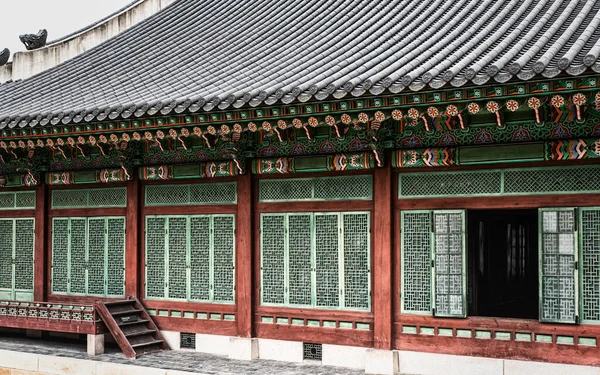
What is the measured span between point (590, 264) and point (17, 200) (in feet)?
34.4

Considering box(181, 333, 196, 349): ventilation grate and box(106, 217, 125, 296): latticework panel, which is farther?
box(106, 217, 125, 296): latticework panel

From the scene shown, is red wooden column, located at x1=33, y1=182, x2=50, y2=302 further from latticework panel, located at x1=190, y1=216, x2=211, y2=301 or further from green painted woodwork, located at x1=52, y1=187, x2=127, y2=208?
latticework panel, located at x1=190, y1=216, x2=211, y2=301

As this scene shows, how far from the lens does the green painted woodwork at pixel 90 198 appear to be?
12.9m

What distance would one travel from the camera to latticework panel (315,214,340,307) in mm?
10781

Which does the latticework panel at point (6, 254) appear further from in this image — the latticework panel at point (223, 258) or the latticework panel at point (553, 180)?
the latticework panel at point (553, 180)

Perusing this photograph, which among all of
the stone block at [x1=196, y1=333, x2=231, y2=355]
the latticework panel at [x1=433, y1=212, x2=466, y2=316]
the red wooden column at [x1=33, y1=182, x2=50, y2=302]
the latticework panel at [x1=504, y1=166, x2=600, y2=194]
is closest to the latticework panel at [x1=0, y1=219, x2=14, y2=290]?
the red wooden column at [x1=33, y1=182, x2=50, y2=302]

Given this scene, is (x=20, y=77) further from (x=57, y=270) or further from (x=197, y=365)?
(x=197, y=365)

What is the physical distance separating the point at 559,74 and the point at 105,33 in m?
11.9

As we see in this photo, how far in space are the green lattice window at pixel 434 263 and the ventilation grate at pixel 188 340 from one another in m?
3.80

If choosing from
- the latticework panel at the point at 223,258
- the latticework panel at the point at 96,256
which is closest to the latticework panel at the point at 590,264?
the latticework panel at the point at 223,258

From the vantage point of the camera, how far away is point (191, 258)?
1207cm

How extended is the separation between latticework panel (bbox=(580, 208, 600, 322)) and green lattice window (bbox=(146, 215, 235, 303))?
5.32 metres

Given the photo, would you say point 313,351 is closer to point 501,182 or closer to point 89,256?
point 501,182

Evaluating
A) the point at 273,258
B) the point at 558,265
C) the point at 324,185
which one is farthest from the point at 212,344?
the point at 558,265
